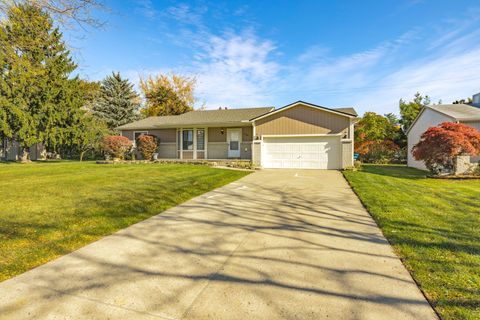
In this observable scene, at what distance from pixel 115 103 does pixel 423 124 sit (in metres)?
30.6

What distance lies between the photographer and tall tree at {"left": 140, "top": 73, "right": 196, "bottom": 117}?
33.8 meters

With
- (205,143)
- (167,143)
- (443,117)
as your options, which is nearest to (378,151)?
(443,117)

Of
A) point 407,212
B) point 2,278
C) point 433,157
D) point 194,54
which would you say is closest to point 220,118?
point 194,54

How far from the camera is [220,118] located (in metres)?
17.9

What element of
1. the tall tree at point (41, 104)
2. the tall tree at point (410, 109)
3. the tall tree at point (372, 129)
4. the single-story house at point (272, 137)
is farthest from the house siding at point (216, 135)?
the tall tree at point (410, 109)

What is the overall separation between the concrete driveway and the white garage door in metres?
10.2

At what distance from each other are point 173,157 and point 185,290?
16810 mm

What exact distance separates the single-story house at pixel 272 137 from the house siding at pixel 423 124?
471 centimetres

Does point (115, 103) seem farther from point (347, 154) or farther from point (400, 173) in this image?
point (400, 173)

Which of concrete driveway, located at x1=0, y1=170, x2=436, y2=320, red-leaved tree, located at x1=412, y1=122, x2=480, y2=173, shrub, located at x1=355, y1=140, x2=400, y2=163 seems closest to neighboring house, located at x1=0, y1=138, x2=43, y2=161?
concrete driveway, located at x1=0, y1=170, x2=436, y2=320

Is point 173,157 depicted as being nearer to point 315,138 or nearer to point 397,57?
point 315,138

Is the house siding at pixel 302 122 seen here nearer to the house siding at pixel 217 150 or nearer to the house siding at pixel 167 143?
the house siding at pixel 217 150

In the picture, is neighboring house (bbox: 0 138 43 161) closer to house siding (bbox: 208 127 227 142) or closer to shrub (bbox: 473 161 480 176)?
house siding (bbox: 208 127 227 142)

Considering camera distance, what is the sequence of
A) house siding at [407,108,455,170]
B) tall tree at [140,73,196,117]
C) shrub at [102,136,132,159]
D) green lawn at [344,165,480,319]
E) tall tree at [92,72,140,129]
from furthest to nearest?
tall tree at [140,73,196,117] → tall tree at [92,72,140,129] → shrub at [102,136,132,159] → house siding at [407,108,455,170] → green lawn at [344,165,480,319]
